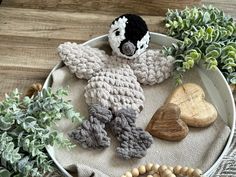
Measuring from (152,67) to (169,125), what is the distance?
13 centimetres

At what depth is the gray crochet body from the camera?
0.90 metres

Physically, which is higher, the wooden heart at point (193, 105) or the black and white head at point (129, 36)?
the black and white head at point (129, 36)

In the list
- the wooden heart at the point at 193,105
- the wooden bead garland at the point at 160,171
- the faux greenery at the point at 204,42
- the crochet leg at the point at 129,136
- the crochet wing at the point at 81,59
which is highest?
the faux greenery at the point at 204,42

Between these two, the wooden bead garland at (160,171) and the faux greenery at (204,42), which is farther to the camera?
the faux greenery at (204,42)

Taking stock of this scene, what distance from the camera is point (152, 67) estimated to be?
3.22 feet

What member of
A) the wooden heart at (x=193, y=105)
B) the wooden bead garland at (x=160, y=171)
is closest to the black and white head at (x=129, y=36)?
the wooden heart at (x=193, y=105)

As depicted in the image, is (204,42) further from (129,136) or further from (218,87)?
(129,136)

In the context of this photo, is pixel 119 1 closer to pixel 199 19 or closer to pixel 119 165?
pixel 199 19

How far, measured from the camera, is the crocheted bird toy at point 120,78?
903 mm

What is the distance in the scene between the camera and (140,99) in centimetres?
96

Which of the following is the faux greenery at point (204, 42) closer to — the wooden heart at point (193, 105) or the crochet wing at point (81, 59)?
the wooden heart at point (193, 105)

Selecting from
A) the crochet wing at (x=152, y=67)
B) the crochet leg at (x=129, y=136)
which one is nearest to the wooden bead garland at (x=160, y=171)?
the crochet leg at (x=129, y=136)

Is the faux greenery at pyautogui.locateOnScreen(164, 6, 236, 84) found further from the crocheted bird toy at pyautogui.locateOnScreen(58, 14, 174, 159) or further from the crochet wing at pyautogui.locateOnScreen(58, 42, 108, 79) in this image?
the crochet wing at pyautogui.locateOnScreen(58, 42, 108, 79)

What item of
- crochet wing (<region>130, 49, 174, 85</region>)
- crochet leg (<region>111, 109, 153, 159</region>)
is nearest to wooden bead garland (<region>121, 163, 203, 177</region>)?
crochet leg (<region>111, 109, 153, 159</region>)
